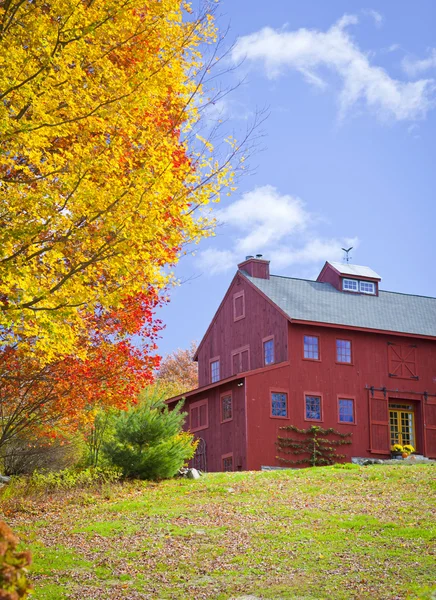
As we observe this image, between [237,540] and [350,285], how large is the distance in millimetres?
22127

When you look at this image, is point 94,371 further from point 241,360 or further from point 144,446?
point 241,360

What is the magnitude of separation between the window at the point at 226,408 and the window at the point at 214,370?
453 centimetres

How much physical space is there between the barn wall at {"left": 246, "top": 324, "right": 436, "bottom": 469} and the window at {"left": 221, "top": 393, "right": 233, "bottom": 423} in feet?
4.53

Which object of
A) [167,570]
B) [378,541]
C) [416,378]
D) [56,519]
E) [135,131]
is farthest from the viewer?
[416,378]

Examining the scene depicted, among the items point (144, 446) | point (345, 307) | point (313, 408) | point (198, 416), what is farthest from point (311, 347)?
point (144, 446)

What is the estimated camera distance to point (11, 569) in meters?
4.42

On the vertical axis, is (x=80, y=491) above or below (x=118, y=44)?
below

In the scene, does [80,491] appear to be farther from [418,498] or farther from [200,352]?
[200,352]

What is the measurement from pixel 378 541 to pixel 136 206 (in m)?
6.84

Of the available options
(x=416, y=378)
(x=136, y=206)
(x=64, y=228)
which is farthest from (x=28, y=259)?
(x=416, y=378)

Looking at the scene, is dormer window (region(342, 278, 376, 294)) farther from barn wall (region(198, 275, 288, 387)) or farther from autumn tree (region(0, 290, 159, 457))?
autumn tree (region(0, 290, 159, 457))

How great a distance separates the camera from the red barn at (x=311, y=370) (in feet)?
90.8

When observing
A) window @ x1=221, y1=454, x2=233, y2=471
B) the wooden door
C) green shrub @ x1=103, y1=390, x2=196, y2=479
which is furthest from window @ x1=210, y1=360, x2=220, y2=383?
green shrub @ x1=103, y1=390, x2=196, y2=479

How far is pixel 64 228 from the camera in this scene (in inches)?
380
